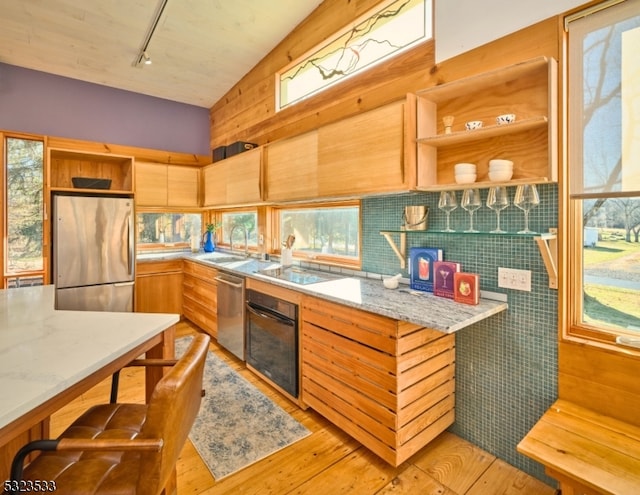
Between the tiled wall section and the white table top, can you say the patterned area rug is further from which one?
the tiled wall section

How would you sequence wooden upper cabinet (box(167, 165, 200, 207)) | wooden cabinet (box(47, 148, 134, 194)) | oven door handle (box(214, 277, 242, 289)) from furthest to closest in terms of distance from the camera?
wooden upper cabinet (box(167, 165, 200, 207)) < wooden cabinet (box(47, 148, 134, 194)) < oven door handle (box(214, 277, 242, 289))

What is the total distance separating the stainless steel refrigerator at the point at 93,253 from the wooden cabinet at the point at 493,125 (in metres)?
3.40

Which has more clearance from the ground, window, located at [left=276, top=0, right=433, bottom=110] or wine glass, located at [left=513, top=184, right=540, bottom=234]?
window, located at [left=276, top=0, right=433, bottom=110]

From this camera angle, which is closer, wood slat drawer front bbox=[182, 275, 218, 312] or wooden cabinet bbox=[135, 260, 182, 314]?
wood slat drawer front bbox=[182, 275, 218, 312]

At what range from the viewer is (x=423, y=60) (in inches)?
84.4

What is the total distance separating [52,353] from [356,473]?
1.54 metres

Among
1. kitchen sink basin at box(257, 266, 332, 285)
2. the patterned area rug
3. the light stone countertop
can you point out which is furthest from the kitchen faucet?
the patterned area rug

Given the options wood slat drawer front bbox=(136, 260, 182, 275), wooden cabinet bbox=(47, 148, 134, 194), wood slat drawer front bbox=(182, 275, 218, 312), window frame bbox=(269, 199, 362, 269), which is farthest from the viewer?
wood slat drawer front bbox=(136, 260, 182, 275)

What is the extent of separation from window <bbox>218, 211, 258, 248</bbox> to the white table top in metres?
2.55

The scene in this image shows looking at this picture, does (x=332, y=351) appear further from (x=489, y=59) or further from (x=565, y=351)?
(x=489, y=59)

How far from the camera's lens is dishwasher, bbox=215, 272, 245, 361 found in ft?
9.91

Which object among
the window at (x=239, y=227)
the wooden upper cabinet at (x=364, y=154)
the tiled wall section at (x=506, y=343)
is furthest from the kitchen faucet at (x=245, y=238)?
the tiled wall section at (x=506, y=343)

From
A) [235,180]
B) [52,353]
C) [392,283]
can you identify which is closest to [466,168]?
[392,283]

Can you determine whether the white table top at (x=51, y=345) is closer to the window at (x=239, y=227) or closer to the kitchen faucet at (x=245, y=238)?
the kitchen faucet at (x=245, y=238)
